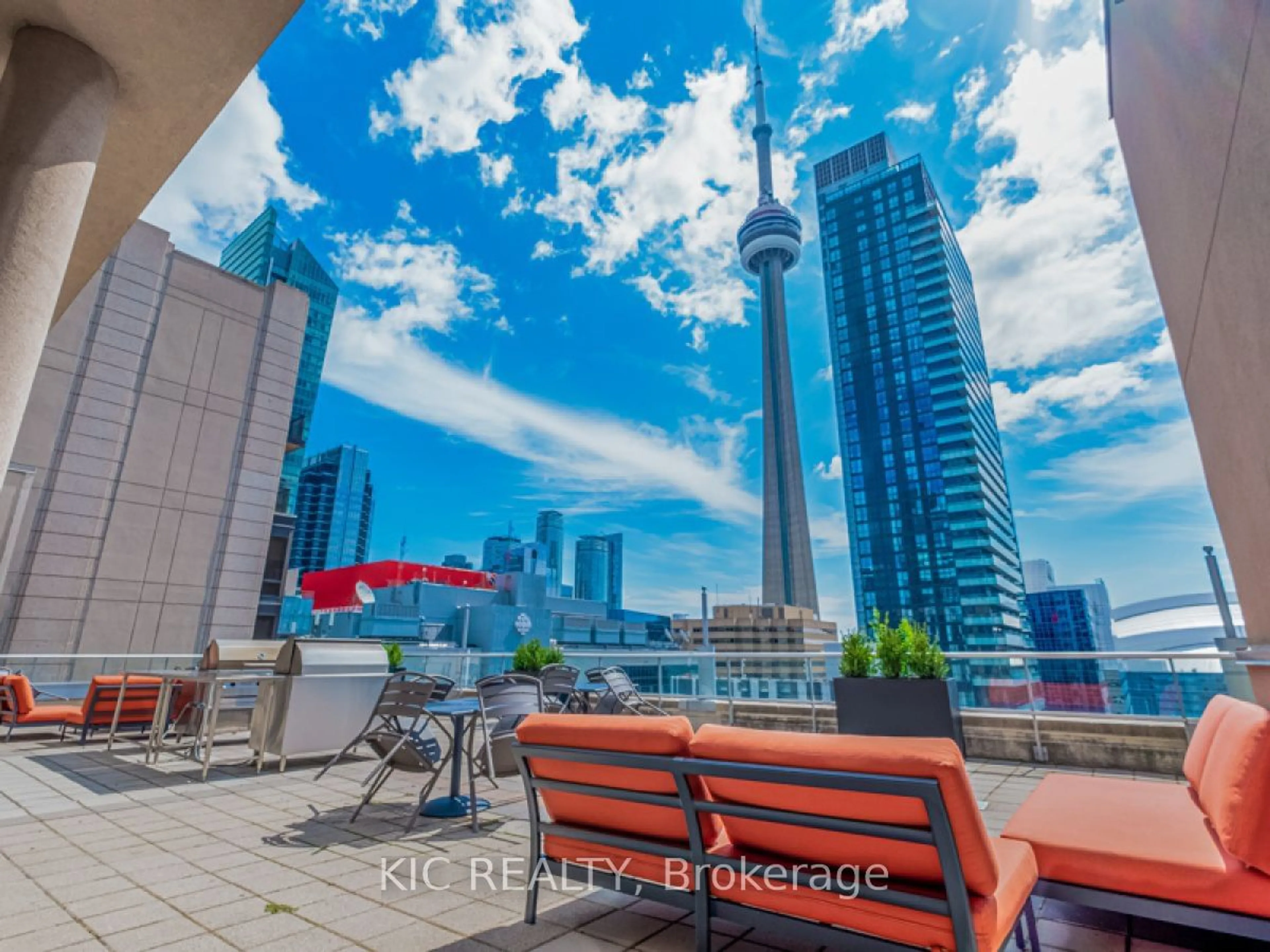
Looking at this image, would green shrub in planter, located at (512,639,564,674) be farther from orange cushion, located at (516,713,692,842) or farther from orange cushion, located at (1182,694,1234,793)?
orange cushion, located at (1182,694,1234,793)

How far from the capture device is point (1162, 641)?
84.7 feet

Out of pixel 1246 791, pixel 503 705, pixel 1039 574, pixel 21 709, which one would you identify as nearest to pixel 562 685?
pixel 503 705

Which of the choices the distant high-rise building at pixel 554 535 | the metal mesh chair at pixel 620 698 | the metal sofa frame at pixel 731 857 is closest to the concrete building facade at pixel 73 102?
the metal sofa frame at pixel 731 857

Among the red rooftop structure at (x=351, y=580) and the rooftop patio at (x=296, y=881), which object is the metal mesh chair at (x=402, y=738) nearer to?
the rooftop patio at (x=296, y=881)

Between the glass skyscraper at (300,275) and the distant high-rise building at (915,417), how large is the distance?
67509 mm

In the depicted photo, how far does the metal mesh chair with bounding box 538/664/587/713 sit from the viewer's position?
Result: 17.0 ft

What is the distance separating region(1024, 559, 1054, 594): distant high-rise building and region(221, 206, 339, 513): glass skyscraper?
112024 mm

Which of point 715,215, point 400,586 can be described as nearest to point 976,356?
point 715,215

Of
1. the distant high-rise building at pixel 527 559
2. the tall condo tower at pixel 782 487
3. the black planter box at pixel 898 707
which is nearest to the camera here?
the black planter box at pixel 898 707

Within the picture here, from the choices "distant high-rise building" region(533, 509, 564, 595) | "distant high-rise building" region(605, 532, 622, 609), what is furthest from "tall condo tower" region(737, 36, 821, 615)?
"distant high-rise building" region(605, 532, 622, 609)

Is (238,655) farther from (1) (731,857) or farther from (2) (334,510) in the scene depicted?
(2) (334,510)

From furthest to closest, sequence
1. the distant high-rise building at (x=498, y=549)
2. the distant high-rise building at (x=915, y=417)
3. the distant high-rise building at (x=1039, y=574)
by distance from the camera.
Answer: the distant high-rise building at (x=1039, y=574) → the distant high-rise building at (x=498, y=549) → the distant high-rise building at (x=915, y=417)

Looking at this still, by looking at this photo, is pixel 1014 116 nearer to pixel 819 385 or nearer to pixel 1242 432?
pixel 1242 432

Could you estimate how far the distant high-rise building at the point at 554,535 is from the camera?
427 feet
